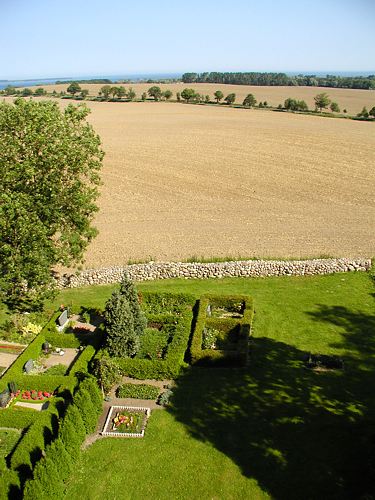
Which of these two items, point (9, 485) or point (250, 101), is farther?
point (250, 101)

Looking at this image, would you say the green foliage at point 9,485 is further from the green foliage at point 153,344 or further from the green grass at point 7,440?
the green foliage at point 153,344

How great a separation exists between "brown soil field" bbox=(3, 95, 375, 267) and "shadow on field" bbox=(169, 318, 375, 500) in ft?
45.2

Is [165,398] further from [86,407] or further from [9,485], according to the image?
[9,485]

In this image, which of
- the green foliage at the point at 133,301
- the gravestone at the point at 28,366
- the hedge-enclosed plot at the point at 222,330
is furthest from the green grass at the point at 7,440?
the hedge-enclosed plot at the point at 222,330

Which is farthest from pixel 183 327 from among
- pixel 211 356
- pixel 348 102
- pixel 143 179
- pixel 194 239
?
pixel 348 102

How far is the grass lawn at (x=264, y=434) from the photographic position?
14.9 metres

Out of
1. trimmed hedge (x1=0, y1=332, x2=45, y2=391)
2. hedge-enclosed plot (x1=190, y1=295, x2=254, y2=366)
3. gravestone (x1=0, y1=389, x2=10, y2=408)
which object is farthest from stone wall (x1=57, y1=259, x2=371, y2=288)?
gravestone (x1=0, y1=389, x2=10, y2=408)

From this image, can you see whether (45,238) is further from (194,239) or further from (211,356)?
(194,239)

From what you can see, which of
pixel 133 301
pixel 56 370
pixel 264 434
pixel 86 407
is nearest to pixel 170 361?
pixel 133 301

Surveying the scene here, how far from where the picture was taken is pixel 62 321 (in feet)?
82.7

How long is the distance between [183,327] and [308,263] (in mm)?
11761

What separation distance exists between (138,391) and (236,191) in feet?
109

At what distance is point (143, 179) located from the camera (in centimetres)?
5378

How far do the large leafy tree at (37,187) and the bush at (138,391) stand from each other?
303 inches
